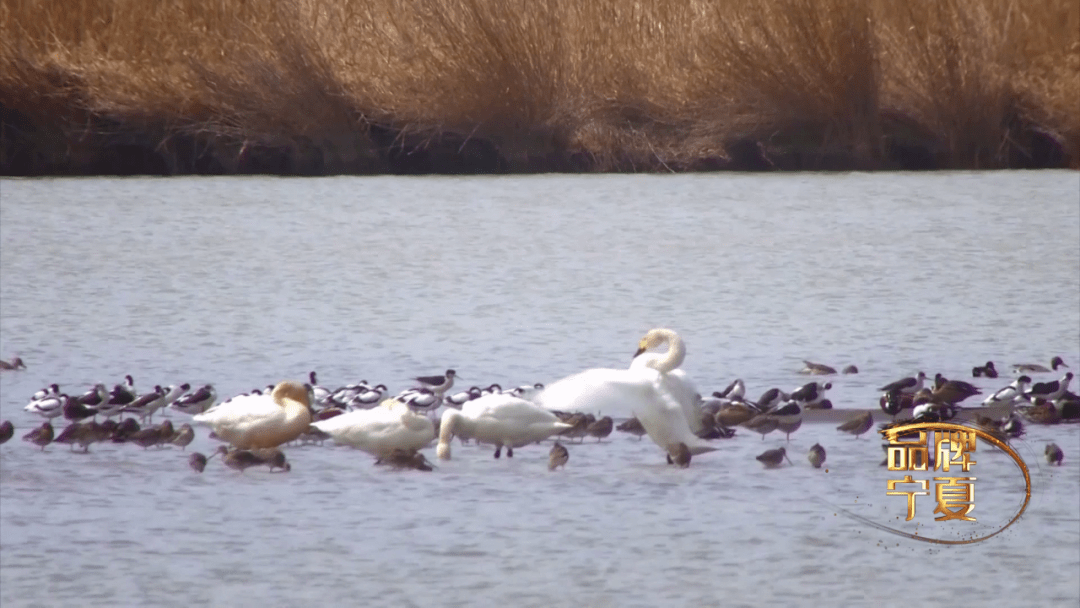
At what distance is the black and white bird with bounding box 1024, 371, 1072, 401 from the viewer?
557cm

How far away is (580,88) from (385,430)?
424 inches

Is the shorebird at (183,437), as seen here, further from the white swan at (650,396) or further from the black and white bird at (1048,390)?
the black and white bird at (1048,390)

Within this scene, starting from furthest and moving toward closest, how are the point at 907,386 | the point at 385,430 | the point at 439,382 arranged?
the point at 439,382, the point at 907,386, the point at 385,430

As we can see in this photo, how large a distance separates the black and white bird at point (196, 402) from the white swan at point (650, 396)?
1086 mm

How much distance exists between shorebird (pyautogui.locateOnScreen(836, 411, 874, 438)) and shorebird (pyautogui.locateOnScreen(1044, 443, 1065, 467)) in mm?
545

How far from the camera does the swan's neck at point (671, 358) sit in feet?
17.3

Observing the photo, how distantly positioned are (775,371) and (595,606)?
289cm

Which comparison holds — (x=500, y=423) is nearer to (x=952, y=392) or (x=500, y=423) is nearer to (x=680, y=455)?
(x=680, y=455)

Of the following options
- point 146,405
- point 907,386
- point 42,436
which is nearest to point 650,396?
point 907,386

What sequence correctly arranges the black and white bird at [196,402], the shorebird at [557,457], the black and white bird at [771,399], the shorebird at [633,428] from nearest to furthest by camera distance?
the shorebird at [557,457] → the shorebird at [633,428] → the black and white bird at [771,399] → the black and white bird at [196,402]

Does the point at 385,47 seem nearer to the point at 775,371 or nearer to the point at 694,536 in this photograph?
the point at 775,371

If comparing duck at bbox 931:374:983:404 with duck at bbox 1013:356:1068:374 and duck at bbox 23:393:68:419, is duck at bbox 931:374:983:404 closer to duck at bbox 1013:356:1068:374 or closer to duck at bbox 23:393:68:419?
duck at bbox 1013:356:1068:374

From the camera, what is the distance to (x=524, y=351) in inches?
280

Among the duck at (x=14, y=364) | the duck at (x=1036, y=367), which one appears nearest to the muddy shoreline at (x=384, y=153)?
the duck at (x=14, y=364)
